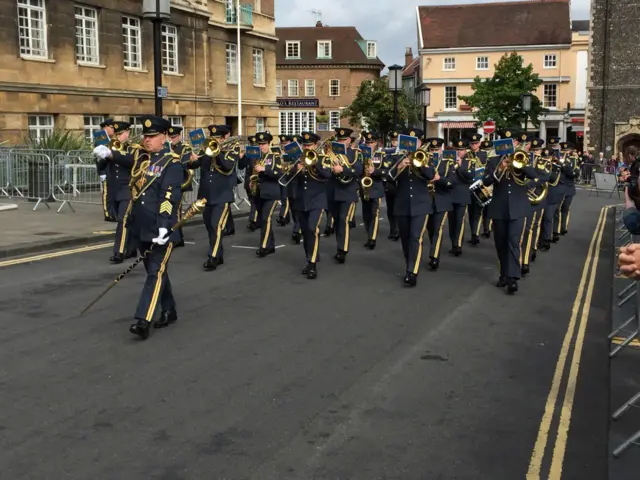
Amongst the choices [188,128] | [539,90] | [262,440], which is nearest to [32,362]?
[262,440]

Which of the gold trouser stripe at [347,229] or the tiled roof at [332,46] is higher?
the tiled roof at [332,46]

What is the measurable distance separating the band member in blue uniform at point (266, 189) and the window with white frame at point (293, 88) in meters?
63.5

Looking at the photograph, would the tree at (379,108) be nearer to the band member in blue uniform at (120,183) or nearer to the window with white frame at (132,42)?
the window with white frame at (132,42)

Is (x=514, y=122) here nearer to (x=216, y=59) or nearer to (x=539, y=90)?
(x=539, y=90)

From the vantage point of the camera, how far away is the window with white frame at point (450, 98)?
69188mm

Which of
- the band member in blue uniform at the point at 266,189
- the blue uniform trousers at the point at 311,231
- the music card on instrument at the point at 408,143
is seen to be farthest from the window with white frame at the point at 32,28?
the music card on instrument at the point at 408,143

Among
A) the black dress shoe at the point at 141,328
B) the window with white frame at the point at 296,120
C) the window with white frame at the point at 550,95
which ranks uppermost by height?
the window with white frame at the point at 550,95

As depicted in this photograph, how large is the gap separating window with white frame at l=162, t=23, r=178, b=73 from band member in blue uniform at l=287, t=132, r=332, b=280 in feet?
73.1

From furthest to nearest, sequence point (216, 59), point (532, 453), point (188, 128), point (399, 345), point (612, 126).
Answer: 1. point (612, 126)
2. point (216, 59)
3. point (188, 128)
4. point (399, 345)
5. point (532, 453)

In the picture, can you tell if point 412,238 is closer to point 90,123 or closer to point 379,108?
point 90,123

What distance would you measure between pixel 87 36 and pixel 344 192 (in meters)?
18.3

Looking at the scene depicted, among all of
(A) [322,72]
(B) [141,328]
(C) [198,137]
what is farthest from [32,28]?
(A) [322,72]

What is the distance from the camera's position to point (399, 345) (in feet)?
25.0

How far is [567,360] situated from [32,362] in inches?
196
